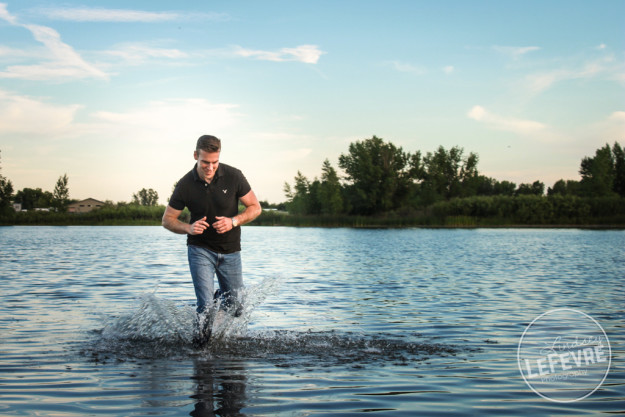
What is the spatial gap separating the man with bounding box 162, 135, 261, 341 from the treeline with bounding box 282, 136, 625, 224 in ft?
274

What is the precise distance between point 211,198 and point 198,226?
0.44 m

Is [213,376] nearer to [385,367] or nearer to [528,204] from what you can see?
[385,367]

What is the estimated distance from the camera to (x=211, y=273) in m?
8.15

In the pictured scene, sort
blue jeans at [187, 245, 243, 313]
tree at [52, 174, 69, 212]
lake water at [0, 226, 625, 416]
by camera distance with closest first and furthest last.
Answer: lake water at [0, 226, 625, 416]
blue jeans at [187, 245, 243, 313]
tree at [52, 174, 69, 212]

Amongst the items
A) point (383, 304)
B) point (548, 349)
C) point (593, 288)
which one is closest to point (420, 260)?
point (593, 288)

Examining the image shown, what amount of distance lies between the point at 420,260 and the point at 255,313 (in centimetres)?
1931

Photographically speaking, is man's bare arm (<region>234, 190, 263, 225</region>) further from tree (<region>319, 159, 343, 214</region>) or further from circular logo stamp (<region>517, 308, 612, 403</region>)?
tree (<region>319, 159, 343, 214</region>)

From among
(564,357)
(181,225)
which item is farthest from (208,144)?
(564,357)

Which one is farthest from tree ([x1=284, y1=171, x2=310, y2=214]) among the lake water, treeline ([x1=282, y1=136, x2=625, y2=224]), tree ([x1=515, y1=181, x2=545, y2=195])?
the lake water

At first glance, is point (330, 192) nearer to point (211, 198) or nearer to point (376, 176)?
point (376, 176)

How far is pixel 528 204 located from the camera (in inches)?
3615

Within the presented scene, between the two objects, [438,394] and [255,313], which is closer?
[438,394]

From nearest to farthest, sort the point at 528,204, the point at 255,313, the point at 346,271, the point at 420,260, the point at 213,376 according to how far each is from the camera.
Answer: the point at 213,376 → the point at 255,313 → the point at 346,271 → the point at 420,260 → the point at 528,204

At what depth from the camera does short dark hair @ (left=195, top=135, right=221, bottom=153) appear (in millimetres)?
7469
